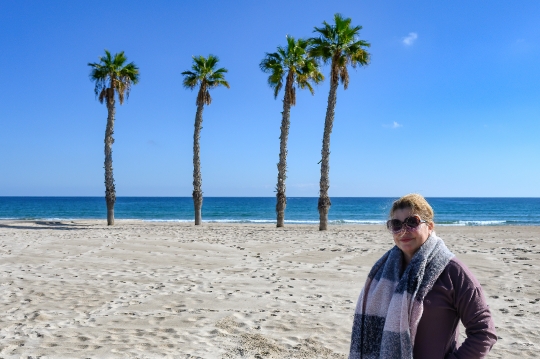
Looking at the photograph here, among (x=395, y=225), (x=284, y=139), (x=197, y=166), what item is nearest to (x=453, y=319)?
(x=395, y=225)

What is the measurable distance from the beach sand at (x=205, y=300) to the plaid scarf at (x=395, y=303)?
113 inches

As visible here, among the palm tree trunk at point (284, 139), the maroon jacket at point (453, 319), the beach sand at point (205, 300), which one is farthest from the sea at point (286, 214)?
the maroon jacket at point (453, 319)

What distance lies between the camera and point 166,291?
8312 millimetres

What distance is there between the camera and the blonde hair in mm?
2689

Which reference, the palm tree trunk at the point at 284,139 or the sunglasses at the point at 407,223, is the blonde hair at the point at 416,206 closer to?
the sunglasses at the point at 407,223

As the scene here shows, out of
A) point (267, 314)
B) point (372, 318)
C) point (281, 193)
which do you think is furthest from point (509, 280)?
point (281, 193)

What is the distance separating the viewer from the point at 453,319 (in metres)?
2.46

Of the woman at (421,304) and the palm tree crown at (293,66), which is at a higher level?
the palm tree crown at (293,66)

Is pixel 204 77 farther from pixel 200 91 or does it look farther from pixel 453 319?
pixel 453 319

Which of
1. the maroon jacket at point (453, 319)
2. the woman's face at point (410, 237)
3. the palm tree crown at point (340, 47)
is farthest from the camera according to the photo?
the palm tree crown at point (340, 47)

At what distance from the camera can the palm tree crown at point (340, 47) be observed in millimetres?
22078

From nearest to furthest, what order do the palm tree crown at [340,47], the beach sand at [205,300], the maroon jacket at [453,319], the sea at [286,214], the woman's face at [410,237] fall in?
1. the maroon jacket at [453,319]
2. the woman's face at [410,237]
3. the beach sand at [205,300]
4. the palm tree crown at [340,47]
5. the sea at [286,214]

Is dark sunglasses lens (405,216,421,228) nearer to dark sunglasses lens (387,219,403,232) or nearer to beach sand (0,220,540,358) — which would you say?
dark sunglasses lens (387,219,403,232)

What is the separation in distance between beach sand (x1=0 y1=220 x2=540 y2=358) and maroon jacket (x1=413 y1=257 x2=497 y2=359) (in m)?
3.05
